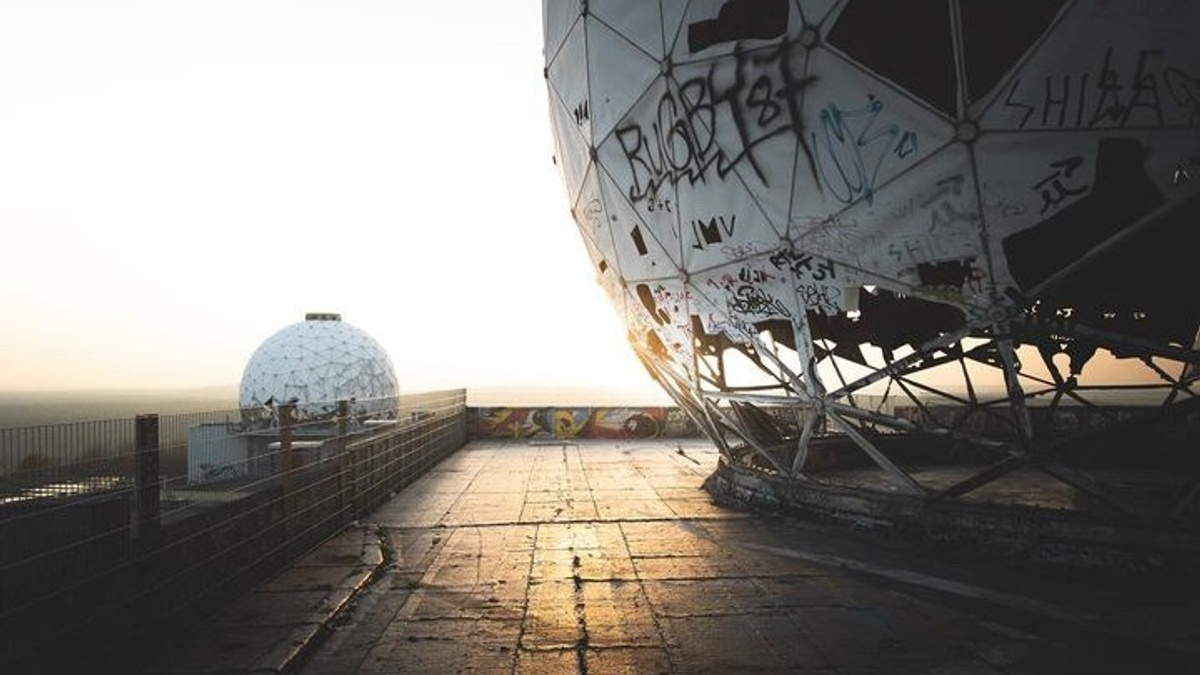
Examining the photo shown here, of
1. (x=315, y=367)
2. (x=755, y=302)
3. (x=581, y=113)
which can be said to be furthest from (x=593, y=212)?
(x=315, y=367)

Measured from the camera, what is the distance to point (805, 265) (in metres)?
9.24

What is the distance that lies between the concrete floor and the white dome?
77.1 feet

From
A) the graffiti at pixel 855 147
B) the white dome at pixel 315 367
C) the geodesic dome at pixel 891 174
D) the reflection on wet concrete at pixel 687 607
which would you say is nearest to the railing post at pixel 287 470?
the reflection on wet concrete at pixel 687 607

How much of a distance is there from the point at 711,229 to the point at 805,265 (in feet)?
4.56

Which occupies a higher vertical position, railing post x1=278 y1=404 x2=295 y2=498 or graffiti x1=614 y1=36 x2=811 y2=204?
graffiti x1=614 y1=36 x2=811 y2=204

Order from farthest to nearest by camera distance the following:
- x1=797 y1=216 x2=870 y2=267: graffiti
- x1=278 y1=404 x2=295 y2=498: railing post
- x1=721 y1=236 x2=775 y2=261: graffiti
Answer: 1. x1=721 y1=236 x2=775 y2=261: graffiti
2. x1=278 y1=404 x2=295 y2=498: railing post
3. x1=797 y1=216 x2=870 y2=267: graffiti

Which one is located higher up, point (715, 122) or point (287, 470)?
point (715, 122)

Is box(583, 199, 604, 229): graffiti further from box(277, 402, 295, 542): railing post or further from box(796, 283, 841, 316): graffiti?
box(277, 402, 295, 542): railing post

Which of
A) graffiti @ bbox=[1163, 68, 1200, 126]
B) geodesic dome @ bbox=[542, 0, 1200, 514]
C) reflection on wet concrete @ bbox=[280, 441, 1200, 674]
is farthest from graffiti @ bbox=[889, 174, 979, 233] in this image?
reflection on wet concrete @ bbox=[280, 441, 1200, 674]

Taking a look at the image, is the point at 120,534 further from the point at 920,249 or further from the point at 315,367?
the point at 315,367

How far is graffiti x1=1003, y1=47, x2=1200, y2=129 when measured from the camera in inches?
266

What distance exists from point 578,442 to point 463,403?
15.6 feet

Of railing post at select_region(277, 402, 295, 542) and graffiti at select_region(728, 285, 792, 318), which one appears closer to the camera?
railing post at select_region(277, 402, 295, 542)

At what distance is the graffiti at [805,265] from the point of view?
356 inches
